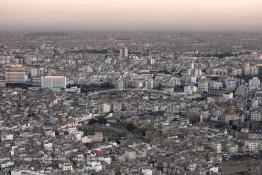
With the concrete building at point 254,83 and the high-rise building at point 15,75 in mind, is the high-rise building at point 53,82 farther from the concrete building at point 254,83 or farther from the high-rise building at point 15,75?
the concrete building at point 254,83

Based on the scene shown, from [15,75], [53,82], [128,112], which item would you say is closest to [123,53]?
[15,75]

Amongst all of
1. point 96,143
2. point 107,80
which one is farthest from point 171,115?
point 107,80

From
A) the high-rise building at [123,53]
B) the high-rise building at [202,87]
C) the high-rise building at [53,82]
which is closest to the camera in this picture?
the high-rise building at [202,87]

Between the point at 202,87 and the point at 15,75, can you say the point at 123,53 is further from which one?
the point at 202,87

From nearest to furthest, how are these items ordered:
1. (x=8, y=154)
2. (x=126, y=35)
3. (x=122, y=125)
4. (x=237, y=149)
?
(x=8, y=154) < (x=237, y=149) < (x=122, y=125) < (x=126, y=35)

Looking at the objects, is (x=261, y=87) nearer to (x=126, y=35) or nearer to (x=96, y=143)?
(x=96, y=143)

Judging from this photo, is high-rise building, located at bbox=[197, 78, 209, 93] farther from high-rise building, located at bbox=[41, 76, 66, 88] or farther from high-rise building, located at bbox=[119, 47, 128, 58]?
high-rise building, located at bbox=[119, 47, 128, 58]

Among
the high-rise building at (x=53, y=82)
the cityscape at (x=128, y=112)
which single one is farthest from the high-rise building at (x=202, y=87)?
the high-rise building at (x=53, y=82)

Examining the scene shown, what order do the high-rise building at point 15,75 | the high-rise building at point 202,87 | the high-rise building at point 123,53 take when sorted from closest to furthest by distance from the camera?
the high-rise building at point 202,87, the high-rise building at point 15,75, the high-rise building at point 123,53
